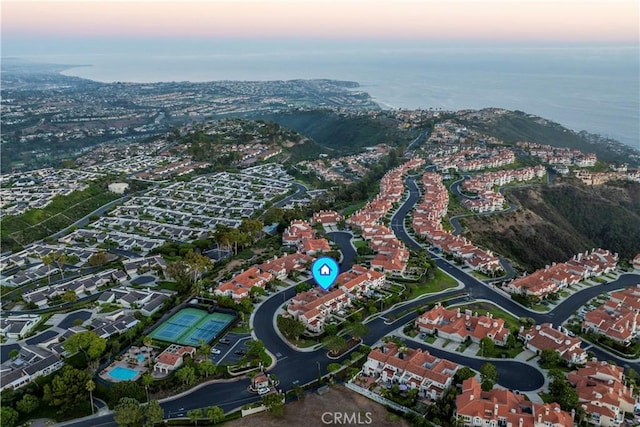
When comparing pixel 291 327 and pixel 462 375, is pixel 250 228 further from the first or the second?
pixel 462 375

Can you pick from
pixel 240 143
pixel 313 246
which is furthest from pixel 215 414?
pixel 240 143

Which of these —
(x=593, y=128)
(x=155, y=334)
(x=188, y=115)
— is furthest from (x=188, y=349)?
(x=593, y=128)

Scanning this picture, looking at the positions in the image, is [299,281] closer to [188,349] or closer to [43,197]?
[188,349]

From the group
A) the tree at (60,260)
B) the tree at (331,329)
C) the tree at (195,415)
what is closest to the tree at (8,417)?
the tree at (195,415)

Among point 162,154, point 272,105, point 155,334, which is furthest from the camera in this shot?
point 272,105

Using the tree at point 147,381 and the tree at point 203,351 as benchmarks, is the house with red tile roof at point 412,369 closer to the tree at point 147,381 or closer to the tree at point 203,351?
the tree at point 203,351

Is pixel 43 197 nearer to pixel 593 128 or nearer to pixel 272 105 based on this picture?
pixel 272 105

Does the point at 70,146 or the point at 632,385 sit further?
the point at 70,146

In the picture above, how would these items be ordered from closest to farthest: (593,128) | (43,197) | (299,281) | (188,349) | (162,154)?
1. (188,349)
2. (299,281)
3. (43,197)
4. (162,154)
5. (593,128)
